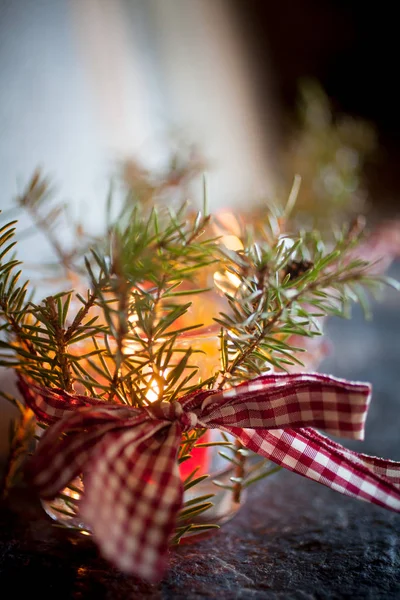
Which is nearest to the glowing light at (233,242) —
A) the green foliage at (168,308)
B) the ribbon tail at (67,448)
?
the green foliage at (168,308)

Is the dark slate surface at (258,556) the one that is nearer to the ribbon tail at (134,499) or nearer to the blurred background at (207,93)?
the ribbon tail at (134,499)

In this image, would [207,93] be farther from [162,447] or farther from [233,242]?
[162,447]

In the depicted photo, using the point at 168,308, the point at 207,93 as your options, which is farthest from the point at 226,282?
the point at 207,93

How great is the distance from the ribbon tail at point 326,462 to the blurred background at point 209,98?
309 millimetres

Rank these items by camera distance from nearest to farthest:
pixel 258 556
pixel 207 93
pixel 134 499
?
pixel 134 499 → pixel 258 556 → pixel 207 93

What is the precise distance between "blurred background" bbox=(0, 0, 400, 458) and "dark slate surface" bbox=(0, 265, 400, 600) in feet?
0.91

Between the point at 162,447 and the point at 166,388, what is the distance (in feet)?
0.16

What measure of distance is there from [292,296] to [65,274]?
0.77 ft

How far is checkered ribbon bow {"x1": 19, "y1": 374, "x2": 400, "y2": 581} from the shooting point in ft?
0.75

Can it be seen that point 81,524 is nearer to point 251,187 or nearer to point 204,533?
point 204,533

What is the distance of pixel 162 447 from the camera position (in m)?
0.26

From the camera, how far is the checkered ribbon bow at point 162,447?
0.75 ft

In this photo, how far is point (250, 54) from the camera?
1111 millimetres

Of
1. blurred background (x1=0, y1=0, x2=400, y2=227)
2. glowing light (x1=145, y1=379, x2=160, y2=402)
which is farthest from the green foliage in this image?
blurred background (x1=0, y1=0, x2=400, y2=227)
